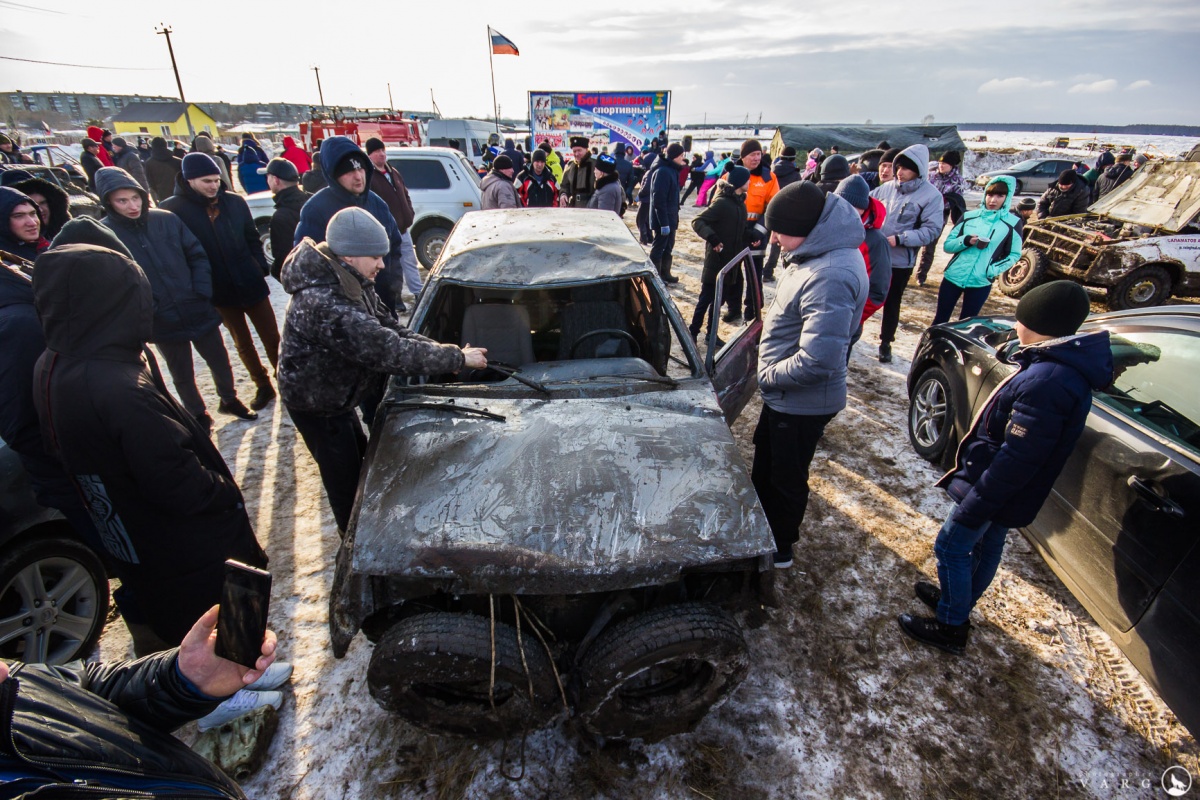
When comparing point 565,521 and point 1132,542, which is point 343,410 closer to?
point 565,521

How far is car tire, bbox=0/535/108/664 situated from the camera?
206 cm

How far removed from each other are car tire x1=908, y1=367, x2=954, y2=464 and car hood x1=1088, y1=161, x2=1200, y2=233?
6.49m

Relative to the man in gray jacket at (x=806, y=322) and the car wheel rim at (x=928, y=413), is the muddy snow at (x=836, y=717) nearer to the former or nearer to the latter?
the man in gray jacket at (x=806, y=322)

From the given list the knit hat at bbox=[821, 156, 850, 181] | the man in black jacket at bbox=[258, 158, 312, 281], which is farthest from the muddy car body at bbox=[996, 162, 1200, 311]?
the man in black jacket at bbox=[258, 158, 312, 281]

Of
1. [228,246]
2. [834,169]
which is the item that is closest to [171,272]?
[228,246]

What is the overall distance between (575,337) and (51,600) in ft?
8.84

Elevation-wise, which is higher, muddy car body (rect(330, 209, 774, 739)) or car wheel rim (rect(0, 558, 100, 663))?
muddy car body (rect(330, 209, 774, 739))

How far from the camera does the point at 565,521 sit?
185cm

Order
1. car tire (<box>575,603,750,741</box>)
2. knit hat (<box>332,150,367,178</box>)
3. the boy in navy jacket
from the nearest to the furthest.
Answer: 1. car tire (<box>575,603,750,741</box>)
2. the boy in navy jacket
3. knit hat (<box>332,150,367,178</box>)

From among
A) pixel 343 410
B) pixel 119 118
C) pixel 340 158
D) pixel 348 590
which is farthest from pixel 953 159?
pixel 119 118

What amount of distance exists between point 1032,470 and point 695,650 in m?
1.47

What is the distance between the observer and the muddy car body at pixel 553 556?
1716 mm

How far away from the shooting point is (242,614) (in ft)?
3.49

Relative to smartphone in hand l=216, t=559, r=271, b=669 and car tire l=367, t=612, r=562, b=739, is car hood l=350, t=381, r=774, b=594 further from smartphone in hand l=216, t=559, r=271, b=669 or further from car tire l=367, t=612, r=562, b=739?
smartphone in hand l=216, t=559, r=271, b=669
